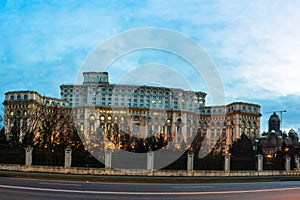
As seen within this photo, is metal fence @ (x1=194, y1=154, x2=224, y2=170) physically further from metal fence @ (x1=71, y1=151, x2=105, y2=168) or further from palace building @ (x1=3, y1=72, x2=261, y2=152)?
palace building @ (x1=3, y1=72, x2=261, y2=152)

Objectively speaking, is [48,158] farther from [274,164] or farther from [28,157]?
[274,164]

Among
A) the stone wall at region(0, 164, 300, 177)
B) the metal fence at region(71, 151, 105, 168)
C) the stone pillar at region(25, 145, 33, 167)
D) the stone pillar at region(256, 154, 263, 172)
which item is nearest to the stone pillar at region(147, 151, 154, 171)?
the stone wall at region(0, 164, 300, 177)

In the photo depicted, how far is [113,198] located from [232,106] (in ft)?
488

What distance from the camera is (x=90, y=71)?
157125 millimetres

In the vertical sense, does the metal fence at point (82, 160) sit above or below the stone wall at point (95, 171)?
above

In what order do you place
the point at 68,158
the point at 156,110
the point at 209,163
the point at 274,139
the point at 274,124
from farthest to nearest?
the point at 156,110 → the point at 274,124 → the point at 274,139 → the point at 209,163 → the point at 68,158

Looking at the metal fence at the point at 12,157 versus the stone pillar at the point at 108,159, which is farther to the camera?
the metal fence at the point at 12,157

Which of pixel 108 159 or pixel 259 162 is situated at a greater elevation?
pixel 108 159

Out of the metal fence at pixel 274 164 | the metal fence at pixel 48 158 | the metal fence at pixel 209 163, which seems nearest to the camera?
the metal fence at pixel 48 158

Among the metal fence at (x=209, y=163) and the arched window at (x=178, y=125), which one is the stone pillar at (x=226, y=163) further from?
the arched window at (x=178, y=125)

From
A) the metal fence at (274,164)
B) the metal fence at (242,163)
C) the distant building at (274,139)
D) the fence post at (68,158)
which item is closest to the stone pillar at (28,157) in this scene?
the fence post at (68,158)

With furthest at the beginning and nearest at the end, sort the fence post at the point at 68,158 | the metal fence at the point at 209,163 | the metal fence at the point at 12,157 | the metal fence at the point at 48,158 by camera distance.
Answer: the metal fence at the point at 209,163 → the metal fence at the point at 12,157 → the metal fence at the point at 48,158 → the fence post at the point at 68,158

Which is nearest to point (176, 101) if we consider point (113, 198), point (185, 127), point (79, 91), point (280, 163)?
point (185, 127)

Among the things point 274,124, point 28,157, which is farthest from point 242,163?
point 274,124
